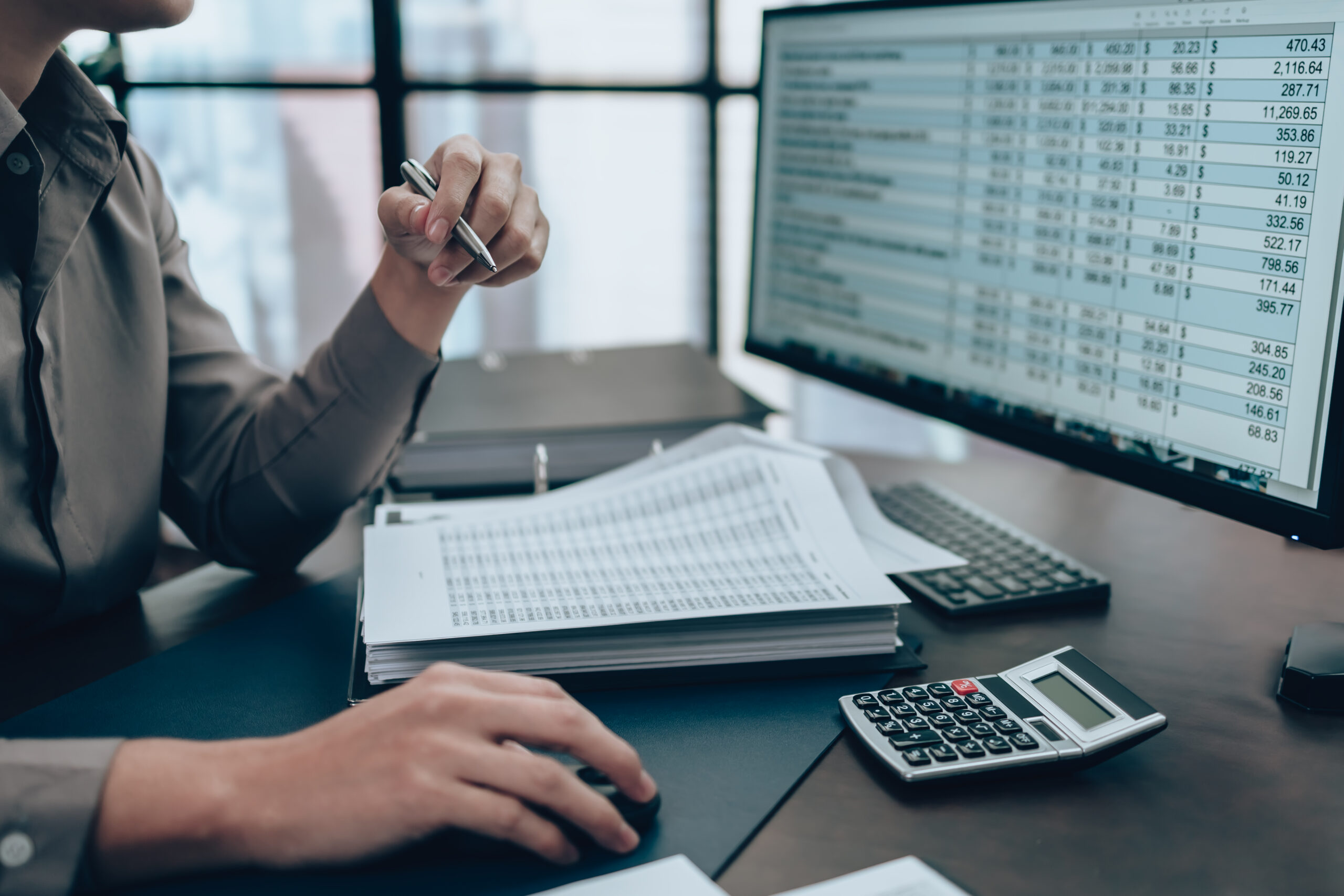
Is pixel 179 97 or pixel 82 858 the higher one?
pixel 179 97

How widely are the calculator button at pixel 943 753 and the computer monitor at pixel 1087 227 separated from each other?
0.80ft

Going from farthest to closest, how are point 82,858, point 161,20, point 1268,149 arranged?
point 161,20 < point 1268,149 < point 82,858

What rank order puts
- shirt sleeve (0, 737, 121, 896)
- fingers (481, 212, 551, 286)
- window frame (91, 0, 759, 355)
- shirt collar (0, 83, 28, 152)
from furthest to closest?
window frame (91, 0, 759, 355) < fingers (481, 212, 551, 286) < shirt collar (0, 83, 28, 152) < shirt sleeve (0, 737, 121, 896)

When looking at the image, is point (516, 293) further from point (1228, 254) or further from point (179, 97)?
point (1228, 254)

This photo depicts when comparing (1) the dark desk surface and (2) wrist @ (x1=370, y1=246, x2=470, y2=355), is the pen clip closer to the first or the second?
(2) wrist @ (x1=370, y1=246, x2=470, y2=355)

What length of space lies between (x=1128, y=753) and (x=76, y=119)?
A: 0.79 meters

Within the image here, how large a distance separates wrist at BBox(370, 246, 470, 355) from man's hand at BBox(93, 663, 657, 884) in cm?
44

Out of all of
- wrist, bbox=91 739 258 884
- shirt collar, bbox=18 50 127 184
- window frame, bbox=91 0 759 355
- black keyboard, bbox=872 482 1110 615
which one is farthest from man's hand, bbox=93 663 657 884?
window frame, bbox=91 0 759 355

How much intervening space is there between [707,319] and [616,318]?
197 mm

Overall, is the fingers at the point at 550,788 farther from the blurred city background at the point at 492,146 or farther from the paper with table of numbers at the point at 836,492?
the blurred city background at the point at 492,146

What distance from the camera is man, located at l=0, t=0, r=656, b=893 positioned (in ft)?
1.36

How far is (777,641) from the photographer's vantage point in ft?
1.97

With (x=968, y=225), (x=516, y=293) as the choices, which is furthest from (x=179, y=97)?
(x=968, y=225)

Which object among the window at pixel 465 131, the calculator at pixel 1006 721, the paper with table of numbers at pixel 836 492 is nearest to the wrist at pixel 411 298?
the paper with table of numbers at pixel 836 492
